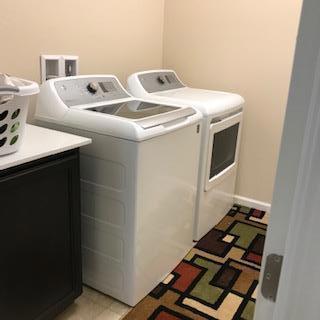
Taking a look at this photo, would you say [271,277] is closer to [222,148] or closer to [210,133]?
[210,133]

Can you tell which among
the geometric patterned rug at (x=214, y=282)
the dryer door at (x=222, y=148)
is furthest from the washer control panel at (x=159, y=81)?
the geometric patterned rug at (x=214, y=282)

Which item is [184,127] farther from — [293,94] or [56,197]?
[293,94]

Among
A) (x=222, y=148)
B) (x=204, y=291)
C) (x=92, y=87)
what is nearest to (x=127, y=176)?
(x=92, y=87)

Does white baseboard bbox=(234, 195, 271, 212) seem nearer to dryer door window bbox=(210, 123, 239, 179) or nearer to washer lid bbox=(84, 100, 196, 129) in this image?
dryer door window bbox=(210, 123, 239, 179)

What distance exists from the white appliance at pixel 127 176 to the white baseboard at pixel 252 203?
Answer: 3.09 ft

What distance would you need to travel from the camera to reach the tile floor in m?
1.63

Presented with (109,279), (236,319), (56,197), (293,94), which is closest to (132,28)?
(56,197)

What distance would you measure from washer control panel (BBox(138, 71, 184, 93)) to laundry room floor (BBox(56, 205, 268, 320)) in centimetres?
106

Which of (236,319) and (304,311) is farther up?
(304,311)

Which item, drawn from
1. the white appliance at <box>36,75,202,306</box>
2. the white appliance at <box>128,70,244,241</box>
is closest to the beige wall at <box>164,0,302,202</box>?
the white appliance at <box>128,70,244,241</box>

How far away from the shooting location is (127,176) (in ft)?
4.88

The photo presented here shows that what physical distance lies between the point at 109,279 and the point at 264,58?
1.74 metres

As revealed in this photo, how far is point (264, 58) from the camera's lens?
235 centimetres

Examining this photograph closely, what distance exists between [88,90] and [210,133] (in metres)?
0.73
